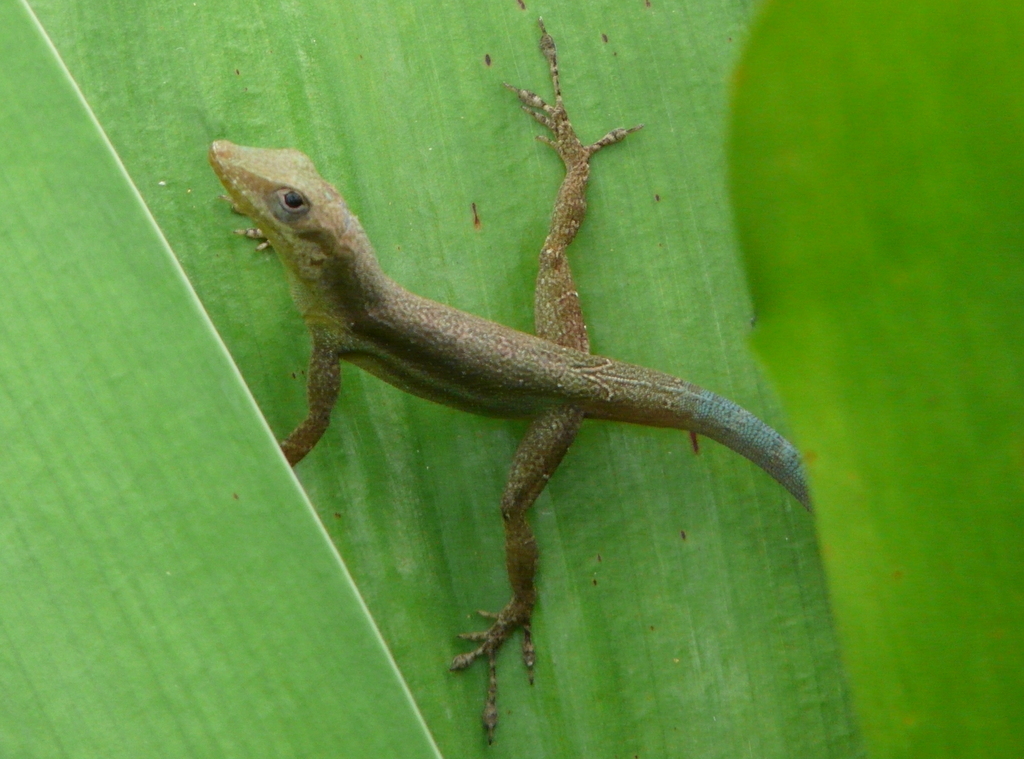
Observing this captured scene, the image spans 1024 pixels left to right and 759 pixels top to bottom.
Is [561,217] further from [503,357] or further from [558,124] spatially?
[503,357]

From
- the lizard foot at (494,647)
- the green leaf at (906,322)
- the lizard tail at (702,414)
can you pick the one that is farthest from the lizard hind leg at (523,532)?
the green leaf at (906,322)

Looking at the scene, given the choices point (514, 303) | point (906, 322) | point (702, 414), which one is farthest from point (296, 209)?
point (906, 322)

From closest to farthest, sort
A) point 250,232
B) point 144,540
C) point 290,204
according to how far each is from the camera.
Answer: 1. point 144,540
2. point 290,204
3. point 250,232

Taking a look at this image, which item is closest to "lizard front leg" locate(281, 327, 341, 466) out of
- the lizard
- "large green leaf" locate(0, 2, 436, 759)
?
the lizard

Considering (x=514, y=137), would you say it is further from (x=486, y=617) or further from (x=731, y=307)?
(x=486, y=617)

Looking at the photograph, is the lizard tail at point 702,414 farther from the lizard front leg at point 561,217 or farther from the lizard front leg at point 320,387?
the lizard front leg at point 320,387

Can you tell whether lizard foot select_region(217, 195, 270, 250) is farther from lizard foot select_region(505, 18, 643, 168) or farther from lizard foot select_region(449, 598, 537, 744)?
lizard foot select_region(449, 598, 537, 744)

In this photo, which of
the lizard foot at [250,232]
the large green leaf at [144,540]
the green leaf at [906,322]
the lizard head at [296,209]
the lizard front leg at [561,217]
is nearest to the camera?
the green leaf at [906,322]
